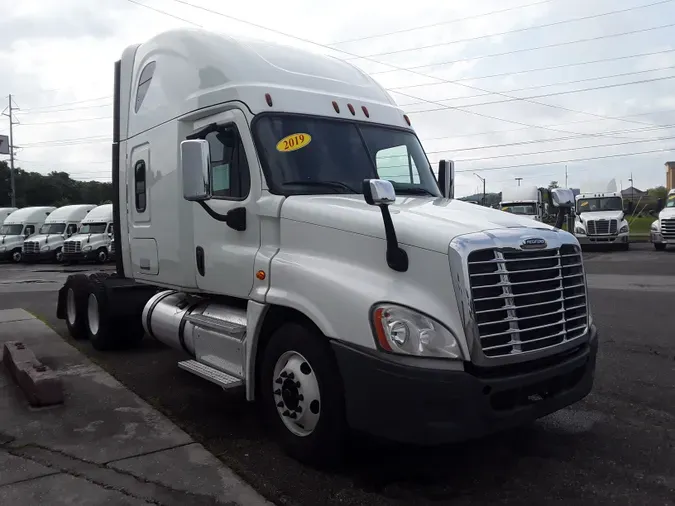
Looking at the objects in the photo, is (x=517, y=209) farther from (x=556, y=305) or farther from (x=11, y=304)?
(x=556, y=305)

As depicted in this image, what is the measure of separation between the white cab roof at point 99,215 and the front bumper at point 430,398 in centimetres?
2715

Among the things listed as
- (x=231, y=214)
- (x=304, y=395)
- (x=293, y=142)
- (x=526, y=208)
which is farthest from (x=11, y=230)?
(x=304, y=395)

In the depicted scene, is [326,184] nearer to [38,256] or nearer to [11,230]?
[38,256]

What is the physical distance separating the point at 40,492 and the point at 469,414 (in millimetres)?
2765

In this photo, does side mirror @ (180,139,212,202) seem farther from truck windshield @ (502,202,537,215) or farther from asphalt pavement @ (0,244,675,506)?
truck windshield @ (502,202,537,215)

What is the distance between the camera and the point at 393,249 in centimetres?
391

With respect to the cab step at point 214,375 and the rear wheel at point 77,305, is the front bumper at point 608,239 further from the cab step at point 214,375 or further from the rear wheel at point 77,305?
the cab step at point 214,375

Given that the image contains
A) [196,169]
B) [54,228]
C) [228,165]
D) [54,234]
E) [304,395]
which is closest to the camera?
[304,395]

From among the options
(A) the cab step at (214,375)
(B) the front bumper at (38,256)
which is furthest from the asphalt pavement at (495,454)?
(B) the front bumper at (38,256)

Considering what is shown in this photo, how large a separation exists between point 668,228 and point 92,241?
968 inches

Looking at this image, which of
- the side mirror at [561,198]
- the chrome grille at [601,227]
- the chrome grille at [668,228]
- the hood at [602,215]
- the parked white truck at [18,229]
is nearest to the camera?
the side mirror at [561,198]

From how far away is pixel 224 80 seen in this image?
5387 millimetres

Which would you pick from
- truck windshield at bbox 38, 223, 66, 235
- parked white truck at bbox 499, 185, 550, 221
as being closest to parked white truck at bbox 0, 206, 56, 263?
truck windshield at bbox 38, 223, 66, 235

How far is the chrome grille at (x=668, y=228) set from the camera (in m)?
25.1
